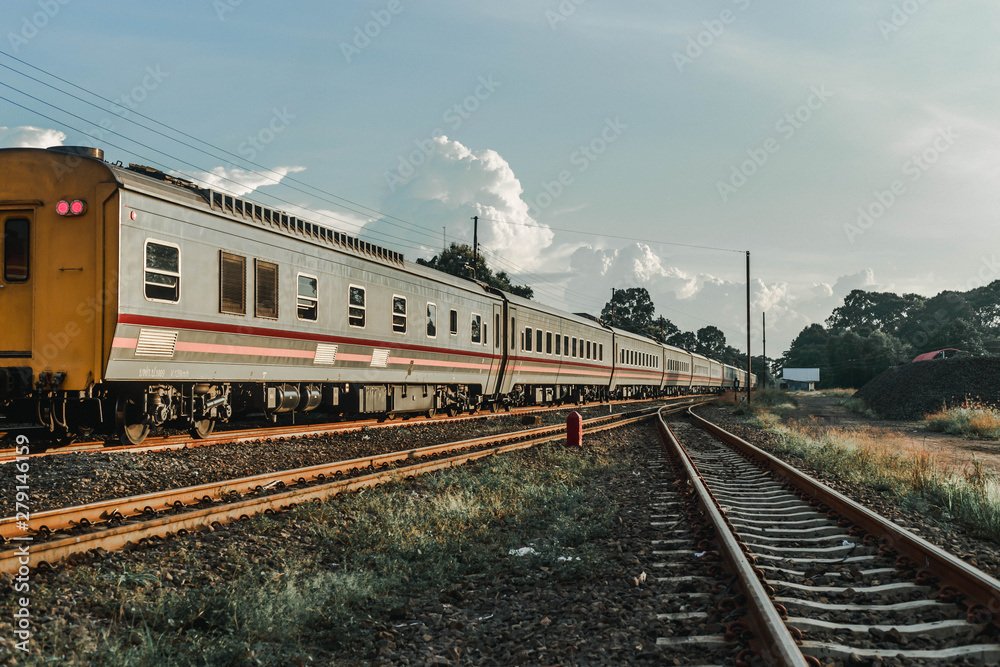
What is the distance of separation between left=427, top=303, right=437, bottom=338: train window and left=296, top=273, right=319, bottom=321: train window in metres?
4.17

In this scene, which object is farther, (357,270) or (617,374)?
(617,374)

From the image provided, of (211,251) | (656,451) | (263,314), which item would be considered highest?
(211,251)

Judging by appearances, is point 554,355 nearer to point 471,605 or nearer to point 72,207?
point 72,207

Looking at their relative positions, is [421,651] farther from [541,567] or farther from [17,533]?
[17,533]

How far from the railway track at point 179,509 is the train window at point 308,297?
124 inches

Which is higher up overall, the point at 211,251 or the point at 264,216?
the point at 264,216

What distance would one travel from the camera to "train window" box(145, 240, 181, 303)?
8.55 m

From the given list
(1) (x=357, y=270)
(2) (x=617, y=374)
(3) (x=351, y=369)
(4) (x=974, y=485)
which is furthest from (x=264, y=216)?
(2) (x=617, y=374)

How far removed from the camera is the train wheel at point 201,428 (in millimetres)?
10305

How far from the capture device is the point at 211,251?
949 centimetres

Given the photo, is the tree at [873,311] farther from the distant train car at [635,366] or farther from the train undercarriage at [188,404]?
the train undercarriage at [188,404]

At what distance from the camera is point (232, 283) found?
9906 mm

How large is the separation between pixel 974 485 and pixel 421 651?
7.91m

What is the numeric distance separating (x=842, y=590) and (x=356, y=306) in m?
9.97
